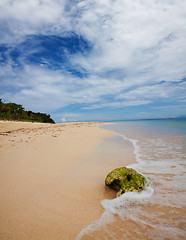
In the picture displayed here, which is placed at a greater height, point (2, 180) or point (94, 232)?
point (2, 180)

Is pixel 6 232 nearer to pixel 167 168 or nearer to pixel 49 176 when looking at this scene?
pixel 49 176

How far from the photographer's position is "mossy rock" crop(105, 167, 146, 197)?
2.53 meters

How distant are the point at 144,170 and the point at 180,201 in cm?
147

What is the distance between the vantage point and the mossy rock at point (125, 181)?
2529 millimetres

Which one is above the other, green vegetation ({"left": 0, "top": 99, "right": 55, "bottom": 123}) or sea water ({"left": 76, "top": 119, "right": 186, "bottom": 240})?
green vegetation ({"left": 0, "top": 99, "right": 55, "bottom": 123})

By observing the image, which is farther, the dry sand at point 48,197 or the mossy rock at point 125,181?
the mossy rock at point 125,181

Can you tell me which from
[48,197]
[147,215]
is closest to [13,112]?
[48,197]

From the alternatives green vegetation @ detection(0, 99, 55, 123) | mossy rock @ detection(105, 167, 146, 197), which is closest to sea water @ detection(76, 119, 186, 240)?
mossy rock @ detection(105, 167, 146, 197)

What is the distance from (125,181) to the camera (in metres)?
2.60

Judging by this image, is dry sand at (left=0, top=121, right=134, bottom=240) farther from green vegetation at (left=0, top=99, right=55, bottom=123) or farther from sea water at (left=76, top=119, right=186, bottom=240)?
green vegetation at (left=0, top=99, right=55, bottom=123)

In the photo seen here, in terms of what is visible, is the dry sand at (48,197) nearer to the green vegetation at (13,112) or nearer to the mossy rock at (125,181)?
the mossy rock at (125,181)

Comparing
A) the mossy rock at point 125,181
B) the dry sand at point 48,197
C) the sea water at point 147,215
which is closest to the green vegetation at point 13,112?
the dry sand at point 48,197

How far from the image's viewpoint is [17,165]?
12.6ft

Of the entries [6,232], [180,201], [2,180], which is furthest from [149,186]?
[2,180]
